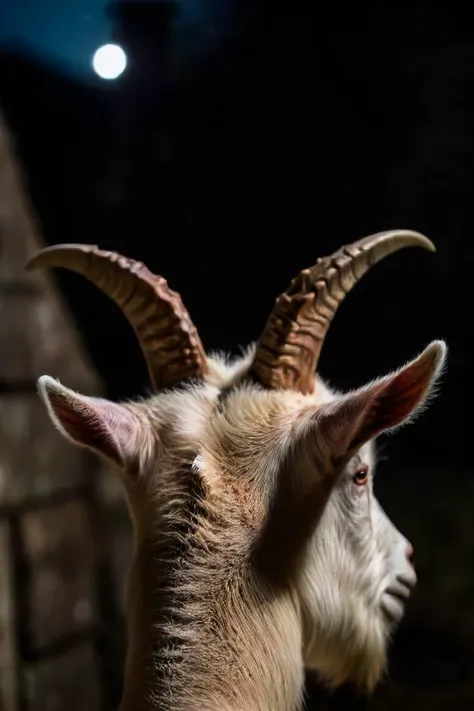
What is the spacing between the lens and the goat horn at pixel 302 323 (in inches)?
73.9

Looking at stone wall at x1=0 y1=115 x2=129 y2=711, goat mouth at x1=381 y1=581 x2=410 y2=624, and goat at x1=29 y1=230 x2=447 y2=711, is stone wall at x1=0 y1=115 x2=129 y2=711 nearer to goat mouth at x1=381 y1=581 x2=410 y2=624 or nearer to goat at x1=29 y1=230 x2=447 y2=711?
goat at x1=29 y1=230 x2=447 y2=711

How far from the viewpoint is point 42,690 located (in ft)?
13.3

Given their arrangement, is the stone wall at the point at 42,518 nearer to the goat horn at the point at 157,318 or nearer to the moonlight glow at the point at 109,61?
the moonlight glow at the point at 109,61

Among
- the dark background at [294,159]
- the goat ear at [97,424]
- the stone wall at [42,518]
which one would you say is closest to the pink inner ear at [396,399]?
the goat ear at [97,424]

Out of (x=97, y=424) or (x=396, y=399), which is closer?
(x=396, y=399)

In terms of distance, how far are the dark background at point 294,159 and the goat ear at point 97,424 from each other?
1.66 metres

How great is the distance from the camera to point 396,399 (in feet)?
5.13

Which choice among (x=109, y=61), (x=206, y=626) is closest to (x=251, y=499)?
(x=206, y=626)

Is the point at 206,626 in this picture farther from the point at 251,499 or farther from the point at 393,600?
the point at 393,600

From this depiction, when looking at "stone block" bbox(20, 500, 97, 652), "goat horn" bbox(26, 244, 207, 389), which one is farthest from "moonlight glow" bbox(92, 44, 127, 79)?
"stone block" bbox(20, 500, 97, 652)

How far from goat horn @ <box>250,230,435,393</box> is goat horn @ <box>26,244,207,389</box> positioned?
0.51 feet

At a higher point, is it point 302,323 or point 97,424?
point 302,323

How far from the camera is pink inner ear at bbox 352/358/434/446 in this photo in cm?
153

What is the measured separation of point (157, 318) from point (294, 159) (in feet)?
6.11
